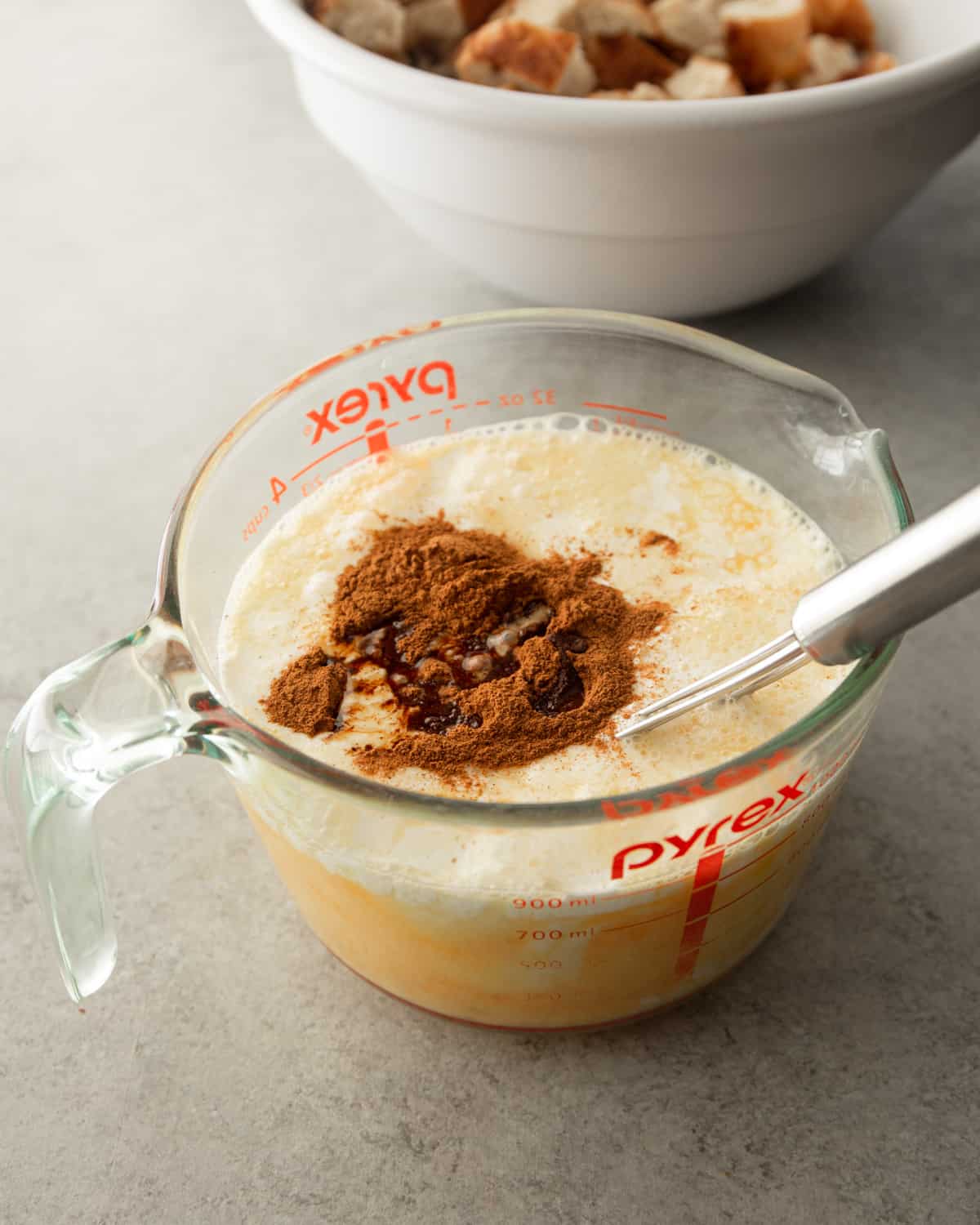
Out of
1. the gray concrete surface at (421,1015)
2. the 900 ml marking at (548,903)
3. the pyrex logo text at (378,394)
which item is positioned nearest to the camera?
the 900 ml marking at (548,903)

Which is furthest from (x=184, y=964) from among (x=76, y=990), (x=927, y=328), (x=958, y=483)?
(x=927, y=328)

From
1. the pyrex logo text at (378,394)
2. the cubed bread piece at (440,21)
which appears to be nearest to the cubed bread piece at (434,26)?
the cubed bread piece at (440,21)

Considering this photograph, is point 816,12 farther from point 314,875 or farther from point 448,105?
point 314,875

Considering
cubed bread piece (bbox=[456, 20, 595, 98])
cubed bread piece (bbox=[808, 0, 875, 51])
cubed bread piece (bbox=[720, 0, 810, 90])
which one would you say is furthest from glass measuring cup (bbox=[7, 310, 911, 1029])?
cubed bread piece (bbox=[808, 0, 875, 51])

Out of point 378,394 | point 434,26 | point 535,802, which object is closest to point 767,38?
point 434,26

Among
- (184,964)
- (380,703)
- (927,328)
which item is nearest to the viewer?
(380,703)

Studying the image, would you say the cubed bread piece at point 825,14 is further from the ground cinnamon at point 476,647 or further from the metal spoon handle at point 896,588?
the metal spoon handle at point 896,588
